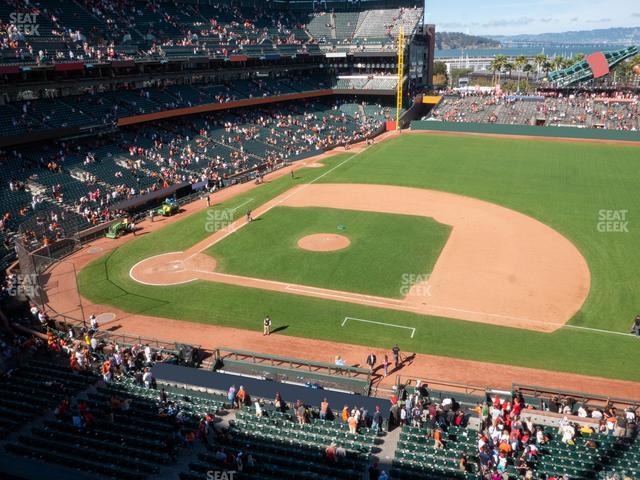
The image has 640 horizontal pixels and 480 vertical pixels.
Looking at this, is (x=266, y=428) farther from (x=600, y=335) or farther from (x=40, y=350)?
(x=600, y=335)

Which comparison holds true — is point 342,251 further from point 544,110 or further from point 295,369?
point 544,110

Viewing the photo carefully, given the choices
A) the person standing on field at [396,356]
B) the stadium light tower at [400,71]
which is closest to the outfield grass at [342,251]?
the person standing on field at [396,356]

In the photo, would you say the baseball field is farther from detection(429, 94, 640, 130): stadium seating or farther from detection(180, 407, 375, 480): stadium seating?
detection(429, 94, 640, 130): stadium seating

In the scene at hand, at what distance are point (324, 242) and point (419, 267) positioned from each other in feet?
25.4

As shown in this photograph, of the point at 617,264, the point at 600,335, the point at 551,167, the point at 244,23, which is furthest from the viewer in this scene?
the point at 244,23

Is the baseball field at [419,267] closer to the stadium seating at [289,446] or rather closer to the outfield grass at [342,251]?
the outfield grass at [342,251]

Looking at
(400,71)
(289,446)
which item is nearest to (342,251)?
(289,446)

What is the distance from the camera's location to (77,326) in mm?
26312

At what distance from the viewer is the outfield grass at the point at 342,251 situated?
31625mm

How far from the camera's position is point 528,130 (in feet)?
251

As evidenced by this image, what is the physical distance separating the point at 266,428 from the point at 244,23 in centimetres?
7688

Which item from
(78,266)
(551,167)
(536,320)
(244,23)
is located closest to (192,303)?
(78,266)

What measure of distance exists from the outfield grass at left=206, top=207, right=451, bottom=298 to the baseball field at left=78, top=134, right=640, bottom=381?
0.14 m

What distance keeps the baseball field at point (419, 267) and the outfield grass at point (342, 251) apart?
137mm
